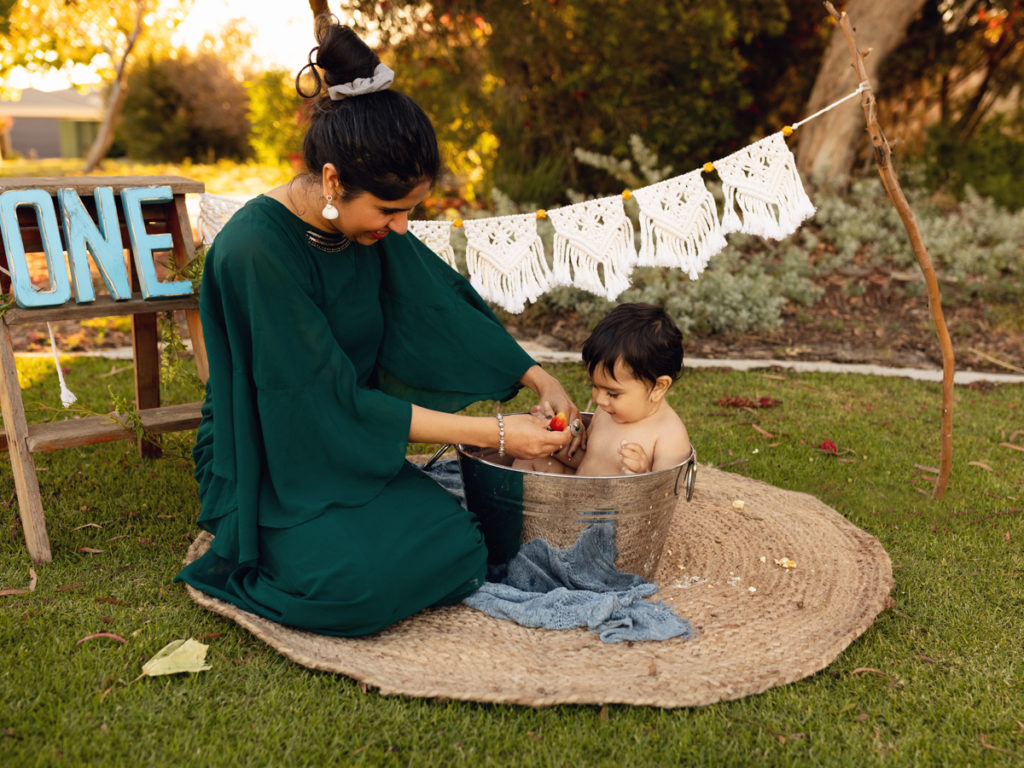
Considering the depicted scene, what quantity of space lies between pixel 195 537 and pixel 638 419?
1.52m

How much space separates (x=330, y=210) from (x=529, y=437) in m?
0.81

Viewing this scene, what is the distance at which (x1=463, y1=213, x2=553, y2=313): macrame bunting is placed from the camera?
335 cm

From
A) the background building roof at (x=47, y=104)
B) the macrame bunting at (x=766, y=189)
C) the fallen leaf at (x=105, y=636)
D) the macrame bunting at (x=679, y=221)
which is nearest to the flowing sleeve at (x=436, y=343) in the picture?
the macrame bunting at (x=679, y=221)

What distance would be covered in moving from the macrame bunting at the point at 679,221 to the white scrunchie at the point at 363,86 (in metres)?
1.15

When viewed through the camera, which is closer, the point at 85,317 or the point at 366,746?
the point at 366,746

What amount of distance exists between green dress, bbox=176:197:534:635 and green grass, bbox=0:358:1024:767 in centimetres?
21

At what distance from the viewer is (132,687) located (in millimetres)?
2104

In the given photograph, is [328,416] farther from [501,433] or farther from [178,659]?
[178,659]

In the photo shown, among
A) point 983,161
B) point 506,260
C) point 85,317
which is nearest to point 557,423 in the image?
point 506,260

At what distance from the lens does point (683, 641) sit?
2.39m

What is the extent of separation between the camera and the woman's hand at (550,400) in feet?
9.04

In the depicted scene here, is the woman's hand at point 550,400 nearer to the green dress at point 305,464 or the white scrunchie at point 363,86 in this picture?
the green dress at point 305,464

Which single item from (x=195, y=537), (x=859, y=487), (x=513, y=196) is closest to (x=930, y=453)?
(x=859, y=487)

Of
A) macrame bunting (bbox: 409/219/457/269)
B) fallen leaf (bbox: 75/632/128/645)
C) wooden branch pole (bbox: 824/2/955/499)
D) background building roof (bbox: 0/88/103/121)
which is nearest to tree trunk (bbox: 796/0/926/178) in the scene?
wooden branch pole (bbox: 824/2/955/499)
